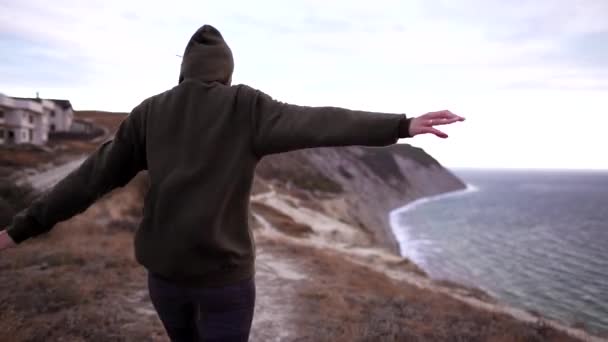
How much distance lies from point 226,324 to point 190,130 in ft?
3.07

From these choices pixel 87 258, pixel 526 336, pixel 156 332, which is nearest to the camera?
pixel 156 332

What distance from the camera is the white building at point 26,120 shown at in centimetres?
4597

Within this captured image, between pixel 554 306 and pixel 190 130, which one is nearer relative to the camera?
pixel 190 130

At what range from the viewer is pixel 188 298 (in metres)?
2.28

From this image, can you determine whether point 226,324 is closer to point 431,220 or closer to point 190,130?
point 190,130

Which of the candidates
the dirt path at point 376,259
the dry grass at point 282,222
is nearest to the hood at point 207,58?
the dirt path at point 376,259

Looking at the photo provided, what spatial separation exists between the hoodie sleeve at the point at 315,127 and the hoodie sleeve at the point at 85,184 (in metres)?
0.69

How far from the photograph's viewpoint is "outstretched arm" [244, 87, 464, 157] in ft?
6.59

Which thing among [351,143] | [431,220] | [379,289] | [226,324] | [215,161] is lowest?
[431,220]

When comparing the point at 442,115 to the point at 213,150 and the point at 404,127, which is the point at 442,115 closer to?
the point at 404,127

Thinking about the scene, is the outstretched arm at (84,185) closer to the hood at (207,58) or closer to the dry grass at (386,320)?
the hood at (207,58)

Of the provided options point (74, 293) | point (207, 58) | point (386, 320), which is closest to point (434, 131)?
point (207, 58)

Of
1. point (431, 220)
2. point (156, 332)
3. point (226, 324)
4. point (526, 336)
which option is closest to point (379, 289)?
point (526, 336)

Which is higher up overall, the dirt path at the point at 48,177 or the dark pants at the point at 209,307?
the dark pants at the point at 209,307
